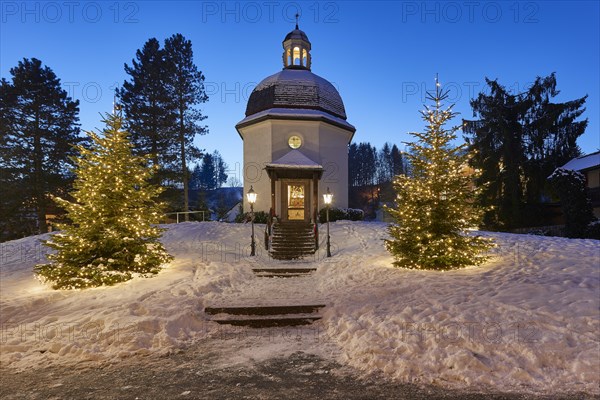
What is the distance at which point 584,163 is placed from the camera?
23938mm

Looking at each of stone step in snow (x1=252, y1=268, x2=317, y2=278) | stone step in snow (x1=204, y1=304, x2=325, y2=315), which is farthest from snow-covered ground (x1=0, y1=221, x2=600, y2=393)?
stone step in snow (x1=252, y1=268, x2=317, y2=278)

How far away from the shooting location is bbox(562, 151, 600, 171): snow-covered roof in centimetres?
2307

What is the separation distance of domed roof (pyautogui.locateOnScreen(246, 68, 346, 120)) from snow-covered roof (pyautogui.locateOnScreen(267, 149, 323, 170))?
3.76 m

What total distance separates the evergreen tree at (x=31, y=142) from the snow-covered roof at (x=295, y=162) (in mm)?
18543

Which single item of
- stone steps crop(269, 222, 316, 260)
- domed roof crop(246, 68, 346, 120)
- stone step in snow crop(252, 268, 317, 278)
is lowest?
stone step in snow crop(252, 268, 317, 278)

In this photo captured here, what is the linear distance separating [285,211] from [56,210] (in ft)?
70.4

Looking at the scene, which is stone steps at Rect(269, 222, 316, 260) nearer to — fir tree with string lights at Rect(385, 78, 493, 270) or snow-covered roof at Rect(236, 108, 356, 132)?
fir tree with string lights at Rect(385, 78, 493, 270)

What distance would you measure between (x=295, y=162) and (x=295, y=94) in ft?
19.3

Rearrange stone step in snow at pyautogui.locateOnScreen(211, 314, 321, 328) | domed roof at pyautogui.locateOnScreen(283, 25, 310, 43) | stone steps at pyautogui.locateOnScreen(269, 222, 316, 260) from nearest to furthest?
stone step in snow at pyautogui.locateOnScreen(211, 314, 321, 328)
stone steps at pyautogui.locateOnScreen(269, 222, 316, 260)
domed roof at pyautogui.locateOnScreen(283, 25, 310, 43)

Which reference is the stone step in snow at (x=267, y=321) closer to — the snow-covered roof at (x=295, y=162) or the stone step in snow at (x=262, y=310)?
the stone step in snow at (x=262, y=310)

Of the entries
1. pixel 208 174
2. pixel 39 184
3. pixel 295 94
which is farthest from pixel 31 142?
pixel 208 174

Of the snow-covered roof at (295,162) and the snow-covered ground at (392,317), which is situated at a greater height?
the snow-covered roof at (295,162)

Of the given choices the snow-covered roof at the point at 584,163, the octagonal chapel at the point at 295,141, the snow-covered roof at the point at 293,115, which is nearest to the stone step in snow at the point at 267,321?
the octagonal chapel at the point at 295,141

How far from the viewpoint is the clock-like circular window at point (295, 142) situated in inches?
794
